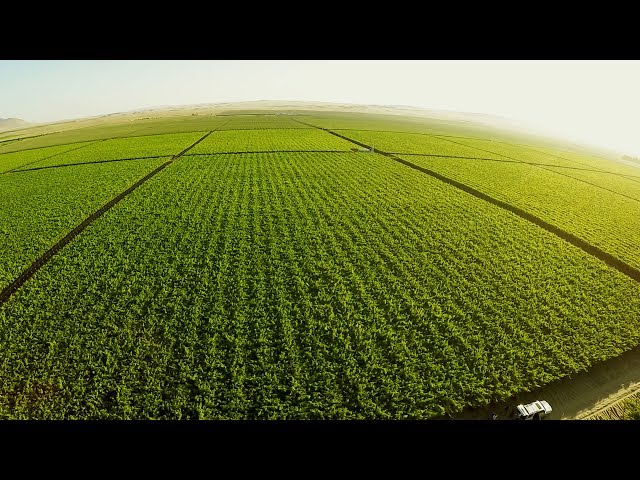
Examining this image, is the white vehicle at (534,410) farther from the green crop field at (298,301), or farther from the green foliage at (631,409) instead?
the green foliage at (631,409)

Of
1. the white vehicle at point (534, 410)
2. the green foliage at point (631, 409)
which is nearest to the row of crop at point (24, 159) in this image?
the white vehicle at point (534, 410)

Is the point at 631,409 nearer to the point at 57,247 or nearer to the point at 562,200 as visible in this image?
the point at 562,200

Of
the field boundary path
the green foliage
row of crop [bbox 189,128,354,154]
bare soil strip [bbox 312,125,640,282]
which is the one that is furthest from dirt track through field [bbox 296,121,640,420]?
row of crop [bbox 189,128,354,154]

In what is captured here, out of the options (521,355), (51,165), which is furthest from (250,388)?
(51,165)

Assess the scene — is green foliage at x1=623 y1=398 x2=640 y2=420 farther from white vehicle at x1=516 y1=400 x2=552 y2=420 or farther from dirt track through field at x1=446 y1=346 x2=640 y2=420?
white vehicle at x1=516 y1=400 x2=552 y2=420

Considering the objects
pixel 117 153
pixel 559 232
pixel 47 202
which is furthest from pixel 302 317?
pixel 117 153
